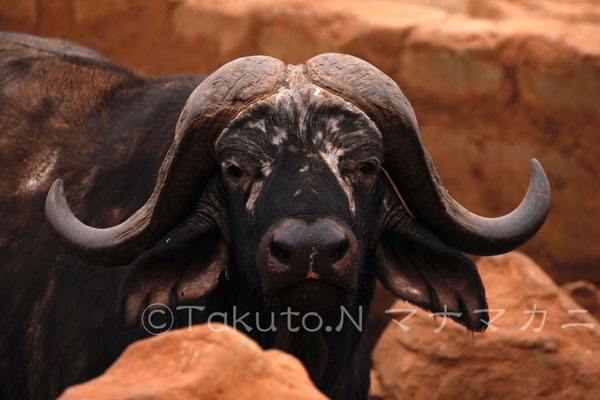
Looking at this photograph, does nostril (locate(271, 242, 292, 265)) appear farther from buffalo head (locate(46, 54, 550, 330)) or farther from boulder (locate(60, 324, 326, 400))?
boulder (locate(60, 324, 326, 400))

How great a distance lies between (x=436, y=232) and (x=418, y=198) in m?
0.22

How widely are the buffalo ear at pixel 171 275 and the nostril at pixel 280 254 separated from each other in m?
0.67

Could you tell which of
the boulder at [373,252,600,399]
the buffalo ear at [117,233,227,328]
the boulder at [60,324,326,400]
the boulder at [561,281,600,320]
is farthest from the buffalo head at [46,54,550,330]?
the boulder at [561,281,600,320]

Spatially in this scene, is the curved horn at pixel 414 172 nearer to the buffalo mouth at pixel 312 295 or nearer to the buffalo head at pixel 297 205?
the buffalo head at pixel 297 205

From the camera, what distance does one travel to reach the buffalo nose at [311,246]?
421 centimetres

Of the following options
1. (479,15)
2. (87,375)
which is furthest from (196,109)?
(479,15)

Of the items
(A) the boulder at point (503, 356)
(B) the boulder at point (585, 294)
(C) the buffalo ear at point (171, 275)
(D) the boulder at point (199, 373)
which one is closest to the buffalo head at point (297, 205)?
(C) the buffalo ear at point (171, 275)

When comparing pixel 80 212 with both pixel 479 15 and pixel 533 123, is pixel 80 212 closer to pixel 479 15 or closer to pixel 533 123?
pixel 533 123

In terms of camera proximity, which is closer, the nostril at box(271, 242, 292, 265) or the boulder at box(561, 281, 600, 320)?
the nostril at box(271, 242, 292, 265)

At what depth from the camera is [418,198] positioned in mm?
5055

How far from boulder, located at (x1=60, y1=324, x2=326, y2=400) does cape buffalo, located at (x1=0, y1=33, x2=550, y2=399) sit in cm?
99

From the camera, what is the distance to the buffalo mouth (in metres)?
4.38

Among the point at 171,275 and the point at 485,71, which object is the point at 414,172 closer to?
the point at 171,275

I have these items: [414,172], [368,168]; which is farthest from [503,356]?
[368,168]
